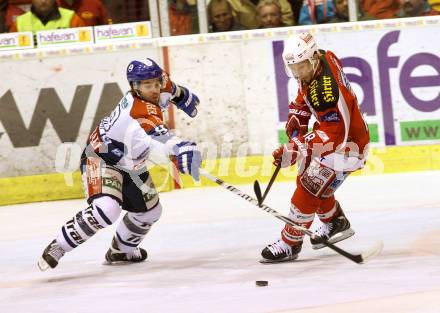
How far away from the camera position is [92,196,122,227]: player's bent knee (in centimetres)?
553

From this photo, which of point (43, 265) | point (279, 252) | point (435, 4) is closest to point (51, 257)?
point (43, 265)

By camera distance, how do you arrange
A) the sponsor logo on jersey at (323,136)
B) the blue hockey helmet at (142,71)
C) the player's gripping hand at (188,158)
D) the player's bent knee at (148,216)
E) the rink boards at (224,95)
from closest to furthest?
the player's gripping hand at (188,158) → the sponsor logo on jersey at (323,136) → the blue hockey helmet at (142,71) → the player's bent knee at (148,216) → the rink boards at (224,95)

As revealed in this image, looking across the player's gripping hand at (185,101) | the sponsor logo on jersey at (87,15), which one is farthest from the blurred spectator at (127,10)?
the player's gripping hand at (185,101)

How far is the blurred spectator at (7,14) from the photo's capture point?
9.23m

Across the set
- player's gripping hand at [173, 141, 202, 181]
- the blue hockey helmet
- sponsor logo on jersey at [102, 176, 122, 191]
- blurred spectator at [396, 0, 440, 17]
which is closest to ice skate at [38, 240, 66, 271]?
sponsor logo on jersey at [102, 176, 122, 191]

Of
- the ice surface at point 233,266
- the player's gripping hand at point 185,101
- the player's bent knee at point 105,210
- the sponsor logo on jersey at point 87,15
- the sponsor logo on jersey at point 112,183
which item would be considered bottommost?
the ice surface at point 233,266

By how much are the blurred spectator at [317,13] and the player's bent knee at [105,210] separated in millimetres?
4015

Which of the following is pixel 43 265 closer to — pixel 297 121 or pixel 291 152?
pixel 291 152

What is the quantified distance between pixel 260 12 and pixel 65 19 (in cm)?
166

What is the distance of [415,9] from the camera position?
9.12 m

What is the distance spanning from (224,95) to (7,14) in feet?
6.68

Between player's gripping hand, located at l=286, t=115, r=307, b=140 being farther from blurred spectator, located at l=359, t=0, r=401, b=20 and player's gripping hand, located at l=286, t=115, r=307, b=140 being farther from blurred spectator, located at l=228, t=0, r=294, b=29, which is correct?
blurred spectator, located at l=359, t=0, r=401, b=20

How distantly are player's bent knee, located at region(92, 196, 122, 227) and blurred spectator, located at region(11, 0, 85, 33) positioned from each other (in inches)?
150

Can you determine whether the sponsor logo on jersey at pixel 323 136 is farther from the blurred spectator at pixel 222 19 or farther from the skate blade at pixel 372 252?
the blurred spectator at pixel 222 19
